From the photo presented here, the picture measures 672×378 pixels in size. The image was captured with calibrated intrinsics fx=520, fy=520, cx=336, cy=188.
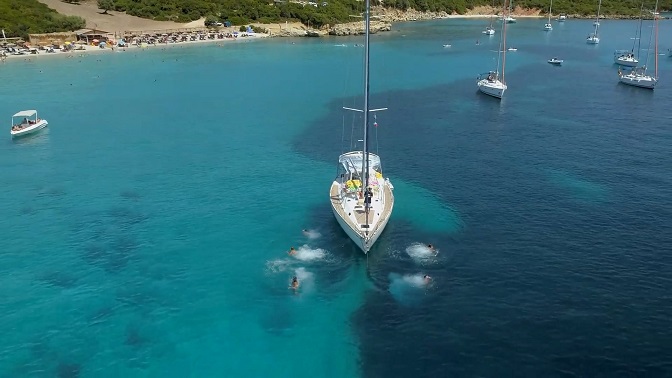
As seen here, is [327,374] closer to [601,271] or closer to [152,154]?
[601,271]

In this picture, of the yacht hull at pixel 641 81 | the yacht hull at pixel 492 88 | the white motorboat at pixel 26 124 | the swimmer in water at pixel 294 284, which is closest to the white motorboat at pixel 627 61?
the yacht hull at pixel 641 81

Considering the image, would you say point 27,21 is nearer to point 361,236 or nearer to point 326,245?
point 326,245

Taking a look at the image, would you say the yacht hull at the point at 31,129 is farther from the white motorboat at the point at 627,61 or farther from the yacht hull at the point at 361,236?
the white motorboat at the point at 627,61

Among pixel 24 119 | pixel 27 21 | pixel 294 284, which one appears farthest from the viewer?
pixel 27 21

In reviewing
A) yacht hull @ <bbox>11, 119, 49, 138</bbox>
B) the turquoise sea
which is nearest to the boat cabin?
yacht hull @ <bbox>11, 119, 49, 138</bbox>

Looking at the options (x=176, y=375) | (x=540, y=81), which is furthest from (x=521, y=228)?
(x=540, y=81)

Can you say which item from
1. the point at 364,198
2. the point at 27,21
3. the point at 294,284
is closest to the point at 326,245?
the point at 364,198
